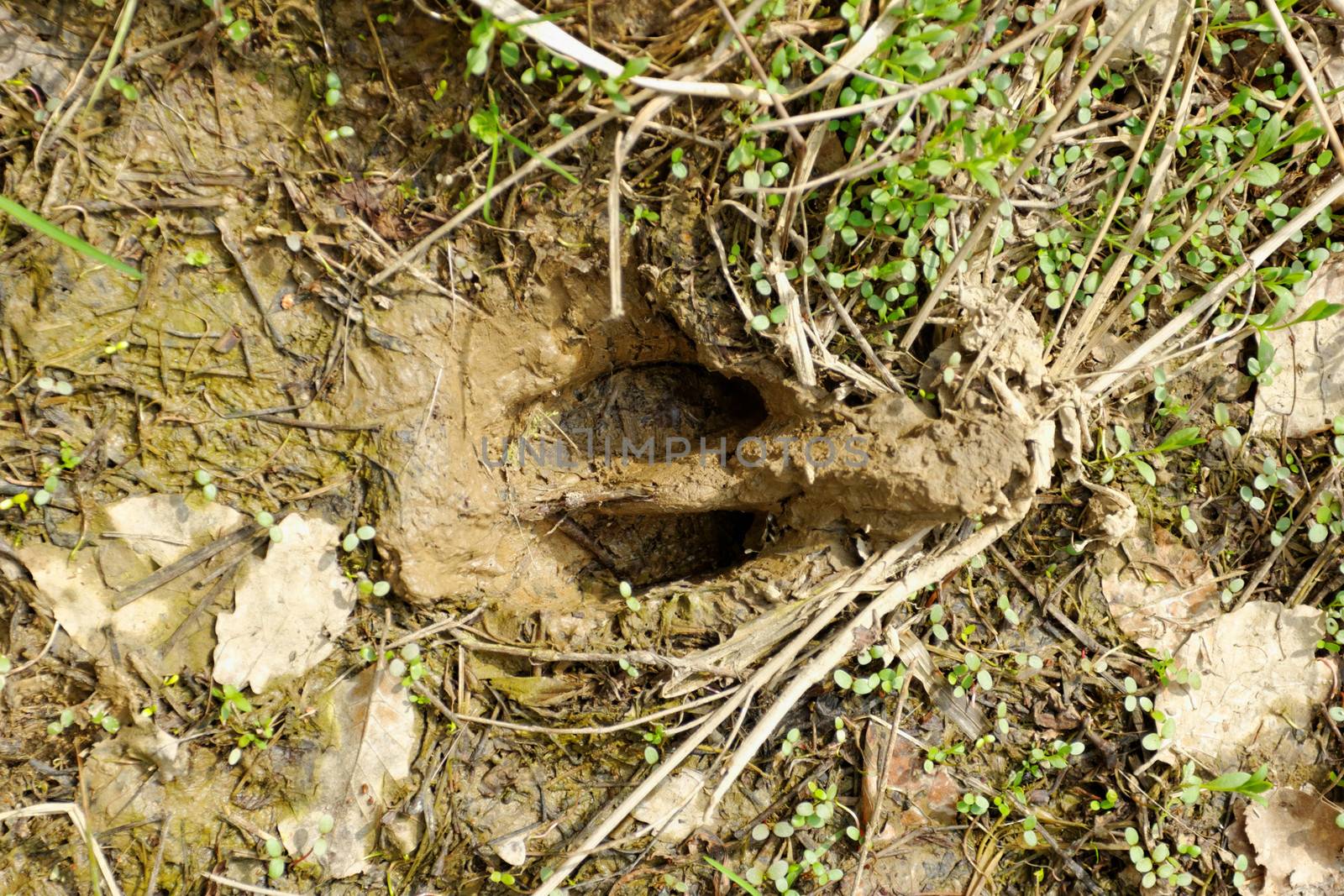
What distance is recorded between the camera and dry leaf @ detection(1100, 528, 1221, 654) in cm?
265

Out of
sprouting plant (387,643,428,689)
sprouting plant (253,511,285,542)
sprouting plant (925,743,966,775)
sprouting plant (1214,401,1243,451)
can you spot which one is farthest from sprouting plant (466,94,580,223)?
sprouting plant (1214,401,1243,451)

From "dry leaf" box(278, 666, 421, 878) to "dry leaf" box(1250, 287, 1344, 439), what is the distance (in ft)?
10.2

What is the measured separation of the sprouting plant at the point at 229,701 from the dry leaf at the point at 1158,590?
2865 millimetres

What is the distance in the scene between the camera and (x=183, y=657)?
2.25m

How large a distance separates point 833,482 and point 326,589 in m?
1.62

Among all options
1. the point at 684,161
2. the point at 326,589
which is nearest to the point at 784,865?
the point at 326,589

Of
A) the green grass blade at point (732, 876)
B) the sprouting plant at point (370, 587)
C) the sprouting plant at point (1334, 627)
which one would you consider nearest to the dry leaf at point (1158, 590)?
the sprouting plant at point (1334, 627)

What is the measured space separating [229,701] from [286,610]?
0.30m

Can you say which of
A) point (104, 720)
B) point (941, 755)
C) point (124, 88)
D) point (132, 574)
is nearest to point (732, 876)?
point (941, 755)

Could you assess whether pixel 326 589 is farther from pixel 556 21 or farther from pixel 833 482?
pixel 556 21

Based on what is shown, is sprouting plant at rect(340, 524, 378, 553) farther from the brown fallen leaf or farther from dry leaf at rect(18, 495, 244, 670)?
the brown fallen leaf

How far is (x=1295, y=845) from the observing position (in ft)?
8.58

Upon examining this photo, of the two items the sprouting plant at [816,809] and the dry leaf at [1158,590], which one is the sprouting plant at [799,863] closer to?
the sprouting plant at [816,809]

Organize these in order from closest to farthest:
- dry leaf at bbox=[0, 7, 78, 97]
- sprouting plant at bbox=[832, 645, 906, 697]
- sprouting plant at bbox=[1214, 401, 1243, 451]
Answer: dry leaf at bbox=[0, 7, 78, 97] → sprouting plant at bbox=[832, 645, 906, 697] → sprouting plant at bbox=[1214, 401, 1243, 451]
